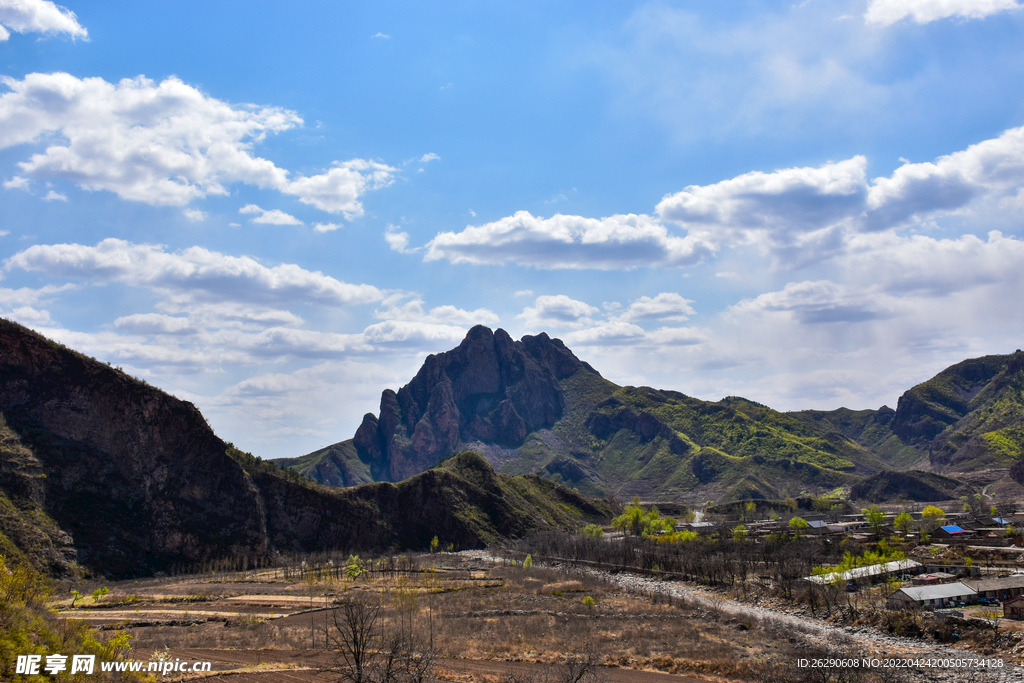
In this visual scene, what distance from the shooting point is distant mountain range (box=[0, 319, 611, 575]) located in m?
86.2

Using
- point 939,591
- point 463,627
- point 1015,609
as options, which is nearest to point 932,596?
point 939,591

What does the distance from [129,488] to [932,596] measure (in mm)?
110398

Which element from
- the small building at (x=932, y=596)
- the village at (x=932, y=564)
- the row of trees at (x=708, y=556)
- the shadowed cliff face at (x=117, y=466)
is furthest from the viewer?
the shadowed cliff face at (x=117, y=466)

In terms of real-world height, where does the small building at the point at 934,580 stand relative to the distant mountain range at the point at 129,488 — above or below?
below

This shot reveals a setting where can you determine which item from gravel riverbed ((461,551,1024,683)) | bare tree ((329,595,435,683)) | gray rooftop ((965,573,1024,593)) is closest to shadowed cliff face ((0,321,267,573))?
bare tree ((329,595,435,683))

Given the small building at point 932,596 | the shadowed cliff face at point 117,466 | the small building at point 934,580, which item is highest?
the shadowed cliff face at point 117,466

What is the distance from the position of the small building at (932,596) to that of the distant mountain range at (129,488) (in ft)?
308

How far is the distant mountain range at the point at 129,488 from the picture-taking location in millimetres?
86188

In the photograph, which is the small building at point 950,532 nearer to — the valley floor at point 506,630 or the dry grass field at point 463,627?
the valley floor at point 506,630

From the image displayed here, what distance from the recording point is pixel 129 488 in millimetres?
100562

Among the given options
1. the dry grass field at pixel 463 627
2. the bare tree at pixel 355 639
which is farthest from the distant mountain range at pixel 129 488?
the bare tree at pixel 355 639

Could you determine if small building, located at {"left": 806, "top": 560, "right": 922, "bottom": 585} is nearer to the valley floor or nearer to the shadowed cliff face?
the valley floor

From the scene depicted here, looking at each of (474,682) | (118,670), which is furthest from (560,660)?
(118,670)

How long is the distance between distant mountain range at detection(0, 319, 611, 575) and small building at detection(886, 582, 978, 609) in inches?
3697
